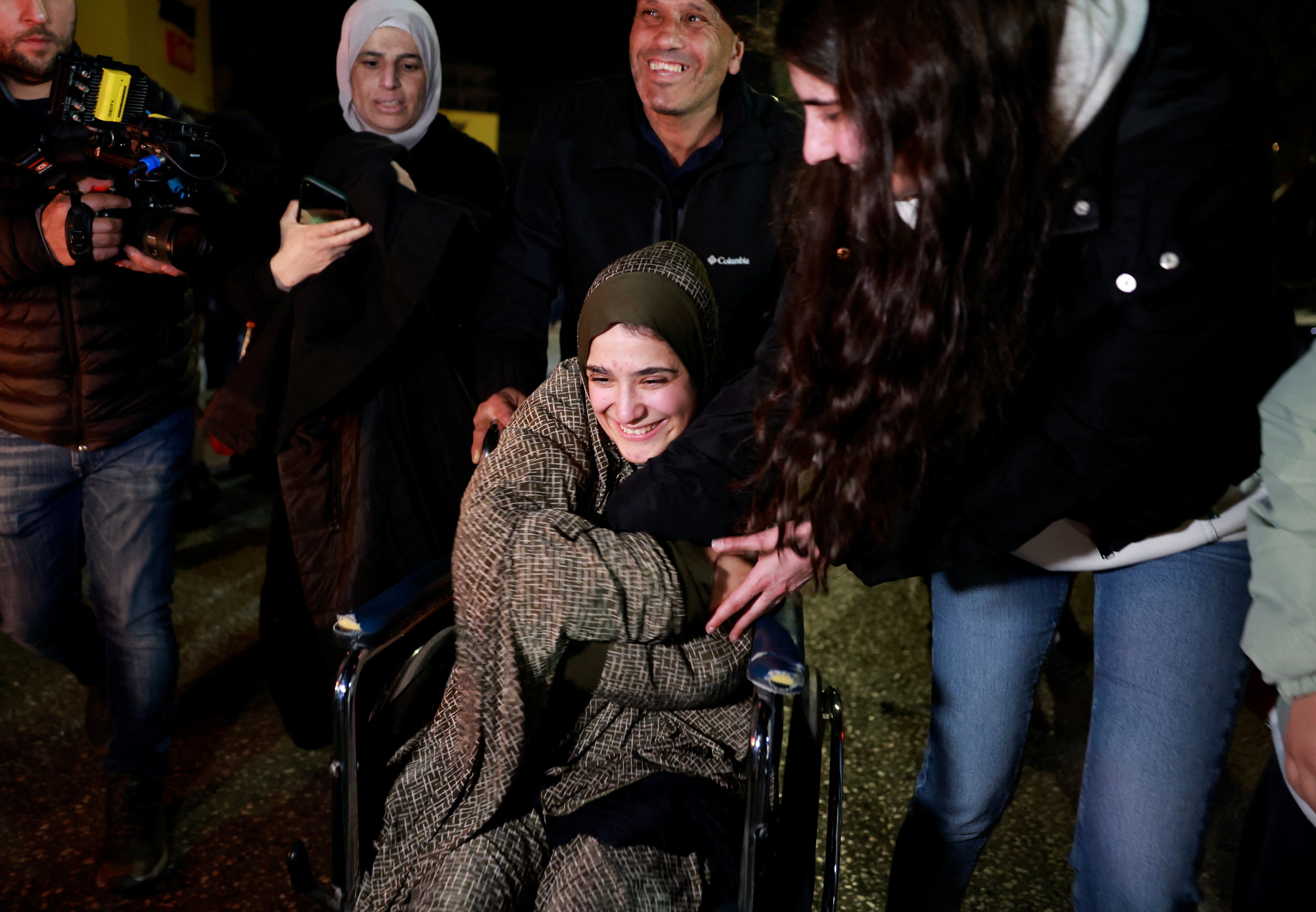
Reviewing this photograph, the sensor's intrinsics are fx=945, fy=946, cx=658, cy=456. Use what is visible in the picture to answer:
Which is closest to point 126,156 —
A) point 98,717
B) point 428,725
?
point 428,725

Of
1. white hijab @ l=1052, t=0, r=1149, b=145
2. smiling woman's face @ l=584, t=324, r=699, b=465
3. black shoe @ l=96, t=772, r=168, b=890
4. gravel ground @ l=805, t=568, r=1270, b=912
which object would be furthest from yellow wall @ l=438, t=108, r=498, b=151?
white hijab @ l=1052, t=0, r=1149, b=145

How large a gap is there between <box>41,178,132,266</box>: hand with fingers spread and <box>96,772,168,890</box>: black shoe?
1.14 meters

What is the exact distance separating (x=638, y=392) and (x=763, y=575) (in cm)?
42

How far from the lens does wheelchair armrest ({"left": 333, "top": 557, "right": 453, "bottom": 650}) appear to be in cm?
144

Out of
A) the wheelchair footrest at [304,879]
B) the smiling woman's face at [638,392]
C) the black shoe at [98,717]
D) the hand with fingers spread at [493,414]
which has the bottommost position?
the black shoe at [98,717]

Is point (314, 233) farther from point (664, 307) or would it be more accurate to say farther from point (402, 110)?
point (664, 307)

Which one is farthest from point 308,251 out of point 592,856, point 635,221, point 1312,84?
point 1312,84

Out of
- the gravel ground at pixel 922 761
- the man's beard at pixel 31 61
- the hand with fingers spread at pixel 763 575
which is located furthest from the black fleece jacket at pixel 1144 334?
the man's beard at pixel 31 61

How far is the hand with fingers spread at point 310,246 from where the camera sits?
1902 mm

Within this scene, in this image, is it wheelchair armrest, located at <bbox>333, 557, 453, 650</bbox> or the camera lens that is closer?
wheelchair armrest, located at <bbox>333, 557, 453, 650</bbox>

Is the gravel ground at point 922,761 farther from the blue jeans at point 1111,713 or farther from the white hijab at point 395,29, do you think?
the white hijab at point 395,29

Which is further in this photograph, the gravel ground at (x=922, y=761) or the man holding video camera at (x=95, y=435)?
the gravel ground at (x=922, y=761)

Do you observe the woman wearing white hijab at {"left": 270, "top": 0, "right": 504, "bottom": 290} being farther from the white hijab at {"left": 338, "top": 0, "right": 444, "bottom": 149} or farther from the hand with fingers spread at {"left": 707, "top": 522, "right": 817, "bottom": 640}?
the hand with fingers spread at {"left": 707, "top": 522, "right": 817, "bottom": 640}

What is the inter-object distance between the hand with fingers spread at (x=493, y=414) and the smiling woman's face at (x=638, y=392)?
0.20m
